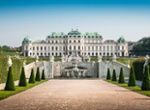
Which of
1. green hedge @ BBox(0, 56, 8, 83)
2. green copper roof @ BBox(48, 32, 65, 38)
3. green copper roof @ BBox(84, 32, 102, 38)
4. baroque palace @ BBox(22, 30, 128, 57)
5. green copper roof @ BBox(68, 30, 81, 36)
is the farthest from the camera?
green copper roof @ BBox(48, 32, 65, 38)

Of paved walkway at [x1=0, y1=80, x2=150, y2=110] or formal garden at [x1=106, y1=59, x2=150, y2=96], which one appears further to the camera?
formal garden at [x1=106, y1=59, x2=150, y2=96]

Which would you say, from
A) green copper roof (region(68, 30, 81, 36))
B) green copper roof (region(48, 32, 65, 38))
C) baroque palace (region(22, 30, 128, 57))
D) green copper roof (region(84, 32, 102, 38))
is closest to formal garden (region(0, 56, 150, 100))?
green copper roof (region(68, 30, 81, 36))

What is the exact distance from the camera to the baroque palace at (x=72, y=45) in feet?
294

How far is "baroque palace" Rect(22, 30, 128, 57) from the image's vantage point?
294 feet

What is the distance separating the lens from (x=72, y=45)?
8925 cm

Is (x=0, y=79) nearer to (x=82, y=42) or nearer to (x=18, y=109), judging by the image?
(x=18, y=109)

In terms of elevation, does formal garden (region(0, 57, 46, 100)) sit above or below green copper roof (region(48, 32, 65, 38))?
below

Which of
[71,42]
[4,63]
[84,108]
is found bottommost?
[84,108]

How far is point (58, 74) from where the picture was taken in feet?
139

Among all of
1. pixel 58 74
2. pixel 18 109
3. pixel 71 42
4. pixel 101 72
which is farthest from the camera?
pixel 71 42

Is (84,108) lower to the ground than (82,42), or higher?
lower

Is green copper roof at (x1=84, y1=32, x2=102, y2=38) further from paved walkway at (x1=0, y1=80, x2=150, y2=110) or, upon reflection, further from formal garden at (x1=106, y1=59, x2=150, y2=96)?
paved walkway at (x1=0, y1=80, x2=150, y2=110)

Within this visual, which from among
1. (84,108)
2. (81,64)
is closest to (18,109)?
(84,108)

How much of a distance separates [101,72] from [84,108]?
30.8 m
